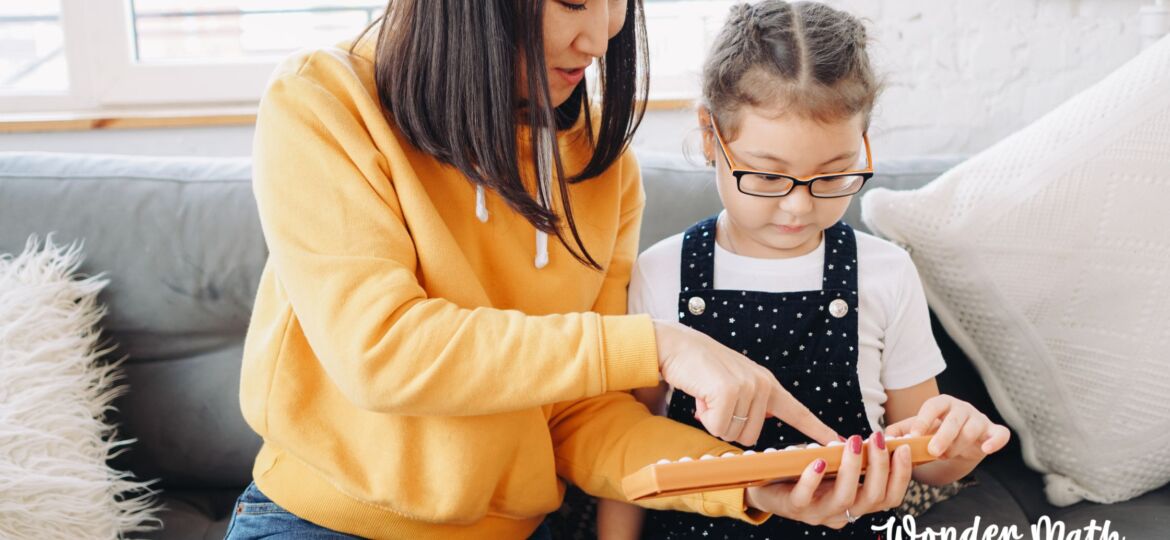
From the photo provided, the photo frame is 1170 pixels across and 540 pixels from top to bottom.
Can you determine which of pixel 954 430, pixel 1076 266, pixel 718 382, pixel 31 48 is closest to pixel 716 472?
pixel 718 382

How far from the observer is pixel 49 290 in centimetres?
137

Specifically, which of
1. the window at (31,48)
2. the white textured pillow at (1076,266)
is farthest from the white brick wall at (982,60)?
the window at (31,48)

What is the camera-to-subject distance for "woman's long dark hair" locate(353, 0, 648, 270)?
95cm

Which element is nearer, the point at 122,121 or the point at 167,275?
the point at 167,275

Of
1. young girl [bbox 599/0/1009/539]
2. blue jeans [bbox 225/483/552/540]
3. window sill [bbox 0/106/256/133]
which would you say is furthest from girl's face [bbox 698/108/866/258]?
window sill [bbox 0/106/256/133]

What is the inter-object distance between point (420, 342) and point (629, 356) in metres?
0.20

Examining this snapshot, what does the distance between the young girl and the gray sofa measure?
0.29 meters

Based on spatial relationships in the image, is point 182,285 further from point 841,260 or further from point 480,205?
point 841,260

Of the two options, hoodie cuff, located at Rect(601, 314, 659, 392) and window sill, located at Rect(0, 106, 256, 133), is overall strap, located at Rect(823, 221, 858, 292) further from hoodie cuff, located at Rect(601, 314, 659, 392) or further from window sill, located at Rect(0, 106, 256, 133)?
window sill, located at Rect(0, 106, 256, 133)

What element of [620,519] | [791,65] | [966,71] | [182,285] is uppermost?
[791,65]

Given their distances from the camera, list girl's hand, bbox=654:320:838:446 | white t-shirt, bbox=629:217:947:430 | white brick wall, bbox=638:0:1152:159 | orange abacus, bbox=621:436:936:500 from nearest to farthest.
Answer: orange abacus, bbox=621:436:936:500
girl's hand, bbox=654:320:838:446
white t-shirt, bbox=629:217:947:430
white brick wall, bbox=638:0:1152:159

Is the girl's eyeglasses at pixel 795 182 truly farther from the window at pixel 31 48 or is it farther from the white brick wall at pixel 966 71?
the window at pixel 31 48

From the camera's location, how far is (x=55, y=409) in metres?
1.30

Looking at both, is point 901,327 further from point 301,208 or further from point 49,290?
point 49,290
